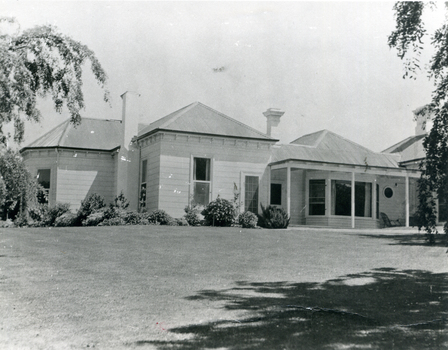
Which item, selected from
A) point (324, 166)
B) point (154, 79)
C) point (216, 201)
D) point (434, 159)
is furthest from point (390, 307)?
point (324, 166)

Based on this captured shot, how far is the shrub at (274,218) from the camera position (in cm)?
2145

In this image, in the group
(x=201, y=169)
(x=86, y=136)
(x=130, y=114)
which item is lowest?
(x=201, y=169)

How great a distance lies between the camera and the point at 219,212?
20.7 meters

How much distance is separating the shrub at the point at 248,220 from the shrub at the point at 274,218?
65 cm

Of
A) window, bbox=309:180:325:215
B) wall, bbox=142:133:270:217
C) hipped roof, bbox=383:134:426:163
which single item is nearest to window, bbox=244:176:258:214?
wall, bbox=142:133:270:217

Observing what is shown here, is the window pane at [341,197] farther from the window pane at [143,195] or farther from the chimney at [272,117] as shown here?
the window pane at [143,195]

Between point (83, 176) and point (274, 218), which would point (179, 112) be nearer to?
point (83, 176)

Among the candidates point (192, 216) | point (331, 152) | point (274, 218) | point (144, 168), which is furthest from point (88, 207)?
point (331, 152)

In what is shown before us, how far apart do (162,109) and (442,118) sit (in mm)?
17081

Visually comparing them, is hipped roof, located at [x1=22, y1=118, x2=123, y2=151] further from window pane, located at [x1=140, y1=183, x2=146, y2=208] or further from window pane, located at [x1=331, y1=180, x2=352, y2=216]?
window pane, located at [x1=331, y1=180, x2=352, y2=216]

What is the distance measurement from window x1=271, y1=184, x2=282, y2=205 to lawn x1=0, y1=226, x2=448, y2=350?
978 centimetres

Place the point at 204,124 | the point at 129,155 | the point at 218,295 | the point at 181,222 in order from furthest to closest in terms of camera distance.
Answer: the point at 129,155 < the point at 204,124 < the point at 181,222 < the point at 218,295

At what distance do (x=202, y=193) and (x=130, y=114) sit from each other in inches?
196

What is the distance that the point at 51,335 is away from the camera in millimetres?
6824
